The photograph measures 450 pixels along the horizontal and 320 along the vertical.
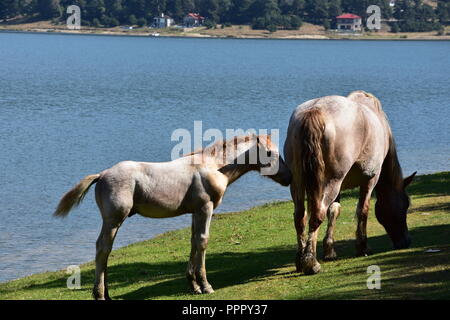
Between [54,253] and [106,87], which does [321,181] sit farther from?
[106,87]

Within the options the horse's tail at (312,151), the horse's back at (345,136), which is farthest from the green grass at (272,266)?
the horse's back at (345,136)

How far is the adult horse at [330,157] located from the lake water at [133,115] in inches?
404

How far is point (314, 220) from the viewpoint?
14.0m

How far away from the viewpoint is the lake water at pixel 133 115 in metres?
28.1

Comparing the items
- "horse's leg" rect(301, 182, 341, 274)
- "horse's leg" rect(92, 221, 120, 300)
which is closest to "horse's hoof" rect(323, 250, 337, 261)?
"horse's leg" rect(301, 182, 341, 274)

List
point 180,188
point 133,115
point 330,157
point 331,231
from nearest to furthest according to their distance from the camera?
1. point 180,188
2. point 330,157
3. point 331,231
4. point 133,115

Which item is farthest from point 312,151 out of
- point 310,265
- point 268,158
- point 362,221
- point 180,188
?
point 362,221

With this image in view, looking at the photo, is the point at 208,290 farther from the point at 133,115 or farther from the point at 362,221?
the point at 133,115

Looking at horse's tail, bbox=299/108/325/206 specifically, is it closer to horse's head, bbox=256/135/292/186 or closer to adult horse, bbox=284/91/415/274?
adult horse, bbox=284/91/415/274

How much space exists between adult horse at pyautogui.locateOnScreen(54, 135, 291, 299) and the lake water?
975 centimetres

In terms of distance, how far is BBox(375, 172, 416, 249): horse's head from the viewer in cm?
1620

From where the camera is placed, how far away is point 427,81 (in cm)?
11225

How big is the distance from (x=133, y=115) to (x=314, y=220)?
51.3m
